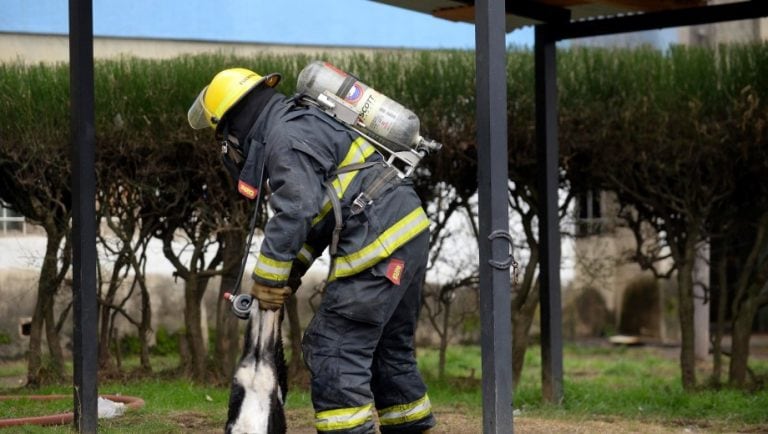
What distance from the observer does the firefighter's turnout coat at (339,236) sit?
4.95 meters

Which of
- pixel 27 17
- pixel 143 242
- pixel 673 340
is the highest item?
pixel 27 17

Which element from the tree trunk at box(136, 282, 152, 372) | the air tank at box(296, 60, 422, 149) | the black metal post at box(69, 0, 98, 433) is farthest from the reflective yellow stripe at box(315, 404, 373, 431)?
the tree trunk at box(136, 282, 152, 372)

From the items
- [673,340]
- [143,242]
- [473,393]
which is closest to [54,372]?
[143,242]

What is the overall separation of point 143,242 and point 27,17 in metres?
3.09

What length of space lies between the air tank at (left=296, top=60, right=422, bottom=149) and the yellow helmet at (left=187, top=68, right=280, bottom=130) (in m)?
0.21

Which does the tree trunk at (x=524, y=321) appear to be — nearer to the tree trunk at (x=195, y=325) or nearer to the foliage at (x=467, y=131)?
the foliage at (x=467, y=131)

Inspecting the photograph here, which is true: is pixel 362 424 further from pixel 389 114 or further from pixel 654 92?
pixel 654 92

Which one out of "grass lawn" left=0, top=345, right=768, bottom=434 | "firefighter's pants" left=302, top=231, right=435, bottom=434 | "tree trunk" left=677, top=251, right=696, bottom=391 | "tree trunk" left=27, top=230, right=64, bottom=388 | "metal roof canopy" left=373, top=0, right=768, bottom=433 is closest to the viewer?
"firefighter's pants" left=302, top=231, right=435, bottom=434

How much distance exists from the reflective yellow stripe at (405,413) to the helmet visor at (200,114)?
155cm

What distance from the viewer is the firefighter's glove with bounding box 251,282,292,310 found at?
5.05 m

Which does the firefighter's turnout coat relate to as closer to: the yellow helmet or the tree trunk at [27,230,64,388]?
the yellow helmet

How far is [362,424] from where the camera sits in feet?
16.6

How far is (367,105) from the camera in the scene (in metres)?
5.31

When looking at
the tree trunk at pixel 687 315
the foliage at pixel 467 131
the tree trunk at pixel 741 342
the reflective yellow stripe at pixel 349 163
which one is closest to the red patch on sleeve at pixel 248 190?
the reflective yellow stripe at pixel 349 163
